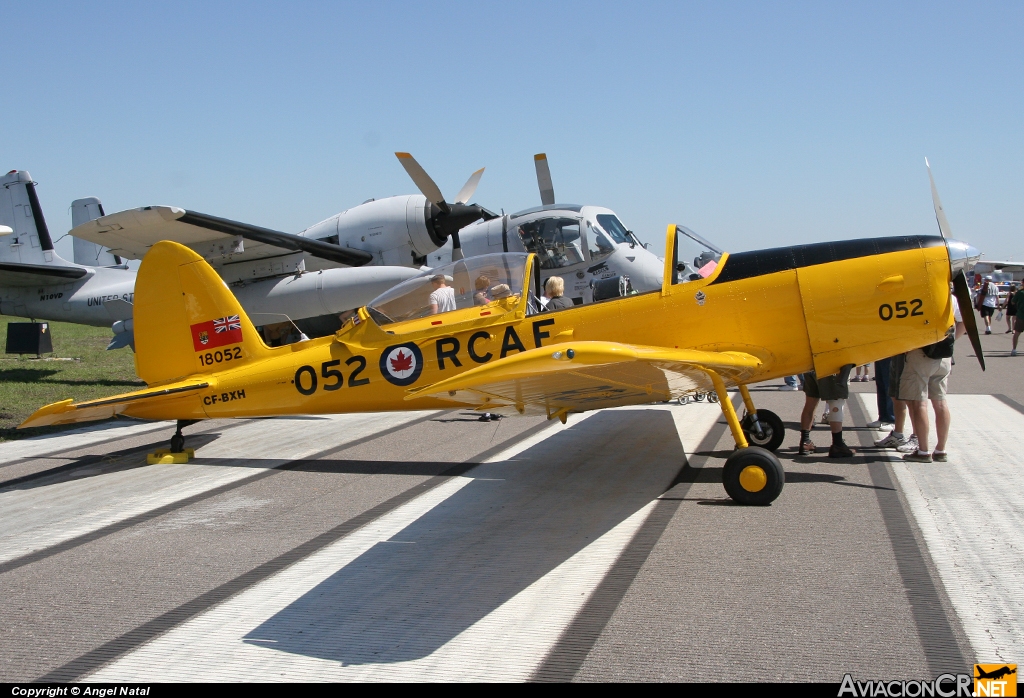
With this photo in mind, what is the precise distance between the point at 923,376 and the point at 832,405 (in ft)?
2.54

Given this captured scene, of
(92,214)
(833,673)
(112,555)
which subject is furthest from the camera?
(92,214)

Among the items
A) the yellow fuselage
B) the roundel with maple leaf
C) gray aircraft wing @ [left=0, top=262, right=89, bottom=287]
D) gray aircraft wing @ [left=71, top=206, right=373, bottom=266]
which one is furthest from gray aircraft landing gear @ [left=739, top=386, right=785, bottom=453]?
gray aircraft wing @ [left=0, top=262, right=89, bottom=287]

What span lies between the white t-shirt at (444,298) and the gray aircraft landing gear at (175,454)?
2877 mm

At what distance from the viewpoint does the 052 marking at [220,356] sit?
24.9ft

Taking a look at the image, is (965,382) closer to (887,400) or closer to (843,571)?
(887,400)

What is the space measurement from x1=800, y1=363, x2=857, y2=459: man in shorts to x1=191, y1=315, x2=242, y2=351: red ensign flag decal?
5.53m

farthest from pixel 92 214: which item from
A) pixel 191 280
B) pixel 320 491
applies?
pixel 320 491

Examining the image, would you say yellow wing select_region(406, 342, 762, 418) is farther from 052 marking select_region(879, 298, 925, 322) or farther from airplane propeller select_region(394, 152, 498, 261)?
airplane propeller select_region(394, 152, 498, 261)

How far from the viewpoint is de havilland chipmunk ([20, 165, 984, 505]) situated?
5.32m

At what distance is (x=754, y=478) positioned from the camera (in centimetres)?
533

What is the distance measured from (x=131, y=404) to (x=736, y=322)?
18.6 feet

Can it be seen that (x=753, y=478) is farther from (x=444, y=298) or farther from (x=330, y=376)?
(x=330, y=376)

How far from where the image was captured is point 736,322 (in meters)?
5.98

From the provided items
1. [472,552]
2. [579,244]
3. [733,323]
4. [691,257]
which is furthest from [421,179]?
[472,552]
